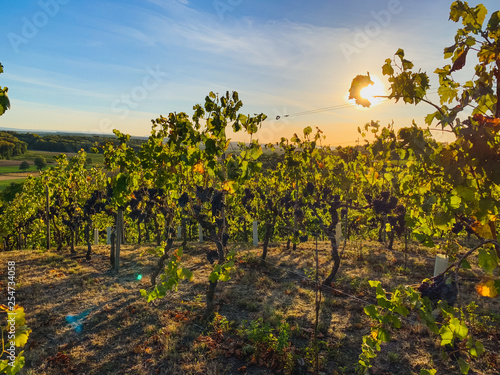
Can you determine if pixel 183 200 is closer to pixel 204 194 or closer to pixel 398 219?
pixel 204 194

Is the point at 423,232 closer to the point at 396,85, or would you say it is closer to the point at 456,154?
the point at 456,154

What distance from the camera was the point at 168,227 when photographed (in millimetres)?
7285

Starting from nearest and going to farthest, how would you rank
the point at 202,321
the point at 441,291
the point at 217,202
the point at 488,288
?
the point at 488,288, the point at 441,291, the point at 217,202, the point at 202,321

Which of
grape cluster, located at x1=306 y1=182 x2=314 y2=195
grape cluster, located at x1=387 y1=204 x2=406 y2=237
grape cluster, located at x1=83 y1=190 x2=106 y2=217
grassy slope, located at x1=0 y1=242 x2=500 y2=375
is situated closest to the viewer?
grassy slope, located at x1=0 y1=242 x2=500 y2=375

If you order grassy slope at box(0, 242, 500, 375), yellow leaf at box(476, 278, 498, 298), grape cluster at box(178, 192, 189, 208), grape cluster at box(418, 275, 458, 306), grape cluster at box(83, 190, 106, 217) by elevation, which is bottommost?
grassy slope at box(0, 242, 500, 375)

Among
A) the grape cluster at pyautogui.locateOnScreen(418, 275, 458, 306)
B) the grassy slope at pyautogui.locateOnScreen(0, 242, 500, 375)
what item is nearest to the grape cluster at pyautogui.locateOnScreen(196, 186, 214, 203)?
the grassy slope at pyautogui.locateOnScreen(0, 242, 500, 375)

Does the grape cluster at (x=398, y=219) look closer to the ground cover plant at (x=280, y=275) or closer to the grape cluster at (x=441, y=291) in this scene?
the ground cover plant at (x=280, y=275)

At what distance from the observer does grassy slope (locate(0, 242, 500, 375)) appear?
4566 mm

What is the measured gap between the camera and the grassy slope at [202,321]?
4566 millimetres

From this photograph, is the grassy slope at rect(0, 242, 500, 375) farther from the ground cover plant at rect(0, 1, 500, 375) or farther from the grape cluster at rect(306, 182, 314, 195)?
the grape cluster at rect(306, 182, 314, 195)

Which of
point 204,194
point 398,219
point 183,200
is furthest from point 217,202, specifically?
point 398,219

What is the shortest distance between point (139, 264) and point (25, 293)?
3.20 metres

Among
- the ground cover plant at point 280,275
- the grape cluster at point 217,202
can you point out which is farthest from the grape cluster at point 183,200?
the grape cluster at point 217,202

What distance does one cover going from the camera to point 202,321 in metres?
5.82
